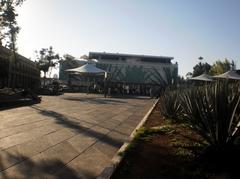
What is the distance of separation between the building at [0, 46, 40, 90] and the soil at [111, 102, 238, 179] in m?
23.4

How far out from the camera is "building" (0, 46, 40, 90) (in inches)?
1369

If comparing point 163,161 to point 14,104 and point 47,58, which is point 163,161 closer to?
point 14,104

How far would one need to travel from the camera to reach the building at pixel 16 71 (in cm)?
3478

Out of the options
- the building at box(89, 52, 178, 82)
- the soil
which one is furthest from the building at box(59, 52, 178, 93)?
the soil

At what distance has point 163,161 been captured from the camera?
21.4ft

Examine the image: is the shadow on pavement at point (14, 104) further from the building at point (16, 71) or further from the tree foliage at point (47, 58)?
the tree foliage at point (47, 58)

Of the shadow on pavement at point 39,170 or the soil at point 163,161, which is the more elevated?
the soil at point 163,161

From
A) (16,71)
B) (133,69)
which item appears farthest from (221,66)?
(16,71)

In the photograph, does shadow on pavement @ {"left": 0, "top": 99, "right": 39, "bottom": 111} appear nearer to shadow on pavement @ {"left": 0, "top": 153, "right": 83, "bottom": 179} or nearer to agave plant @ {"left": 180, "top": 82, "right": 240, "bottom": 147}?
shadow on pavement @ {"left": 0, "top": 153, "right": 83, "bottom": 179}

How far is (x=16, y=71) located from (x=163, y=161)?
40.6 metres

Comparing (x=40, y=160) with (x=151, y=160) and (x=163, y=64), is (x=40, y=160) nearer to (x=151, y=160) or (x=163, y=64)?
(x=151, y=160)

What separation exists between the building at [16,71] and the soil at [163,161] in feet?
76.8

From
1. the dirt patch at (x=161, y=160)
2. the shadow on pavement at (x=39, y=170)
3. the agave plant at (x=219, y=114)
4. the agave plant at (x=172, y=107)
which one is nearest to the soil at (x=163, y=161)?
the dirt patch at (x=161, y=160)

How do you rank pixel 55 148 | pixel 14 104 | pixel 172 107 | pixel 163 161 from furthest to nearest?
1. pixel 14 104
2. pixel 172 107
3. pixel 55 148
4. pixel 163 161
